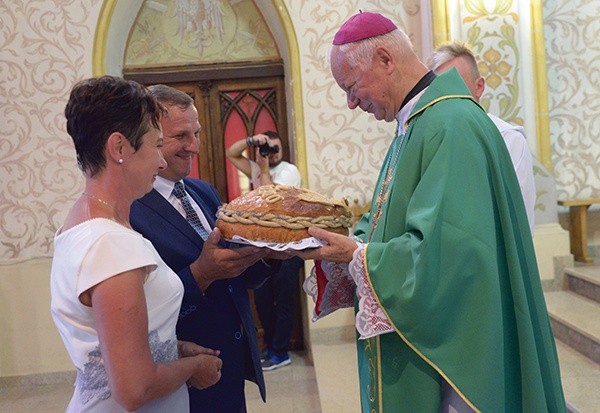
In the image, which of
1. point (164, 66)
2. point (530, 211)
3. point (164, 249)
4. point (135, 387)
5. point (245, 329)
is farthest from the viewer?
point (164, 66)

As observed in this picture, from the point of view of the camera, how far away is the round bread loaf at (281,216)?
1864mm

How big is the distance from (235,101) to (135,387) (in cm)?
448

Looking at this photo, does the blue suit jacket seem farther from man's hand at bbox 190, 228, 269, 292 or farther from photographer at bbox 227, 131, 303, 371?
photographer at bbox 227, 131, 303, 371

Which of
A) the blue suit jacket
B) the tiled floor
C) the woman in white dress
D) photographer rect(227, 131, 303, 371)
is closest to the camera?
the woman in white dress

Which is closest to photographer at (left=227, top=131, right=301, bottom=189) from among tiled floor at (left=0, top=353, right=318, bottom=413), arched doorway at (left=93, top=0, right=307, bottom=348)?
arched doorway at (left=93, top=0, right=307, bottom=348)

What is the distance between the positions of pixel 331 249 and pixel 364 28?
0.65 m

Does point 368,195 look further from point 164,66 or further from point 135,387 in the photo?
point 135,387

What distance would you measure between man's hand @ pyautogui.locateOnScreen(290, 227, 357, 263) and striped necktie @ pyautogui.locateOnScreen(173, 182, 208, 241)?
0.50 m

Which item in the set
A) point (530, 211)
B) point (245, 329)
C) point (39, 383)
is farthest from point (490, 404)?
point (39, 383)

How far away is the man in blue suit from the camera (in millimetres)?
2021

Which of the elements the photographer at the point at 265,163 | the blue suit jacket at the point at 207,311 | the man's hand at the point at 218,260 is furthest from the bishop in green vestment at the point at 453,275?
the photographer at the point at 265,163

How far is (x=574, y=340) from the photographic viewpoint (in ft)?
12.9

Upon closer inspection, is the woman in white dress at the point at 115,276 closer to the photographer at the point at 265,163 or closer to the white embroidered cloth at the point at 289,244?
the white embroidered cloth at the point at 289,244

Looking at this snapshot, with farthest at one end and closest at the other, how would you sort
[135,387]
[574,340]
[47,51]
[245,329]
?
[47,51] < [574,340] < [245,329] < [135,387]
